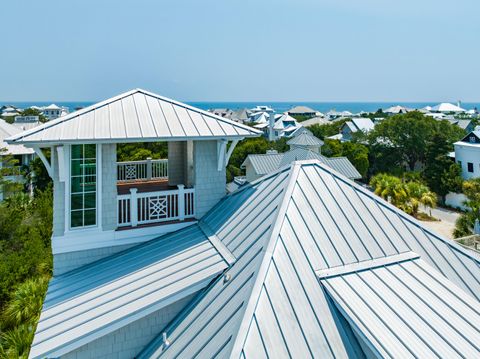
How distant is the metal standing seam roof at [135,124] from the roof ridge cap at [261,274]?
305 cm

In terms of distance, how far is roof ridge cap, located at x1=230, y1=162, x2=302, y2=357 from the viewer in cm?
375

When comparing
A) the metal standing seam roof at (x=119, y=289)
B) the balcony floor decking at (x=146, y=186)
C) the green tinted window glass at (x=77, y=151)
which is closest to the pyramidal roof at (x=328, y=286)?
the metal standing seam roof at (x=119, y=289)

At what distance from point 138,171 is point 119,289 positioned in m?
Result: 8.23

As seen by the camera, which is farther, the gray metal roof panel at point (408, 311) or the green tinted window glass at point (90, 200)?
the green tinted window glass at point (90, 200)

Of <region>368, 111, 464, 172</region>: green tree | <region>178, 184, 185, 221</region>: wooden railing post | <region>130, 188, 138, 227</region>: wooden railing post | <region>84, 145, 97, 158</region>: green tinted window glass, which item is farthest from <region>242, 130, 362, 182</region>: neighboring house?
<region>84, 145, 97, 158</region>: green tinted window glass

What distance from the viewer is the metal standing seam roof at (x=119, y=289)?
521 centimetres

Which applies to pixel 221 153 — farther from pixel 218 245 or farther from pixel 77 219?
pixel 77 219

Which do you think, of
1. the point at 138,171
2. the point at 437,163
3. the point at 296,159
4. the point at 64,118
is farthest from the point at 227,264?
the point at 437,163

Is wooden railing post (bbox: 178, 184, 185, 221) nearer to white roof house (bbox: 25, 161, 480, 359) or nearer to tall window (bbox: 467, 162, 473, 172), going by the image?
white roof house (bbox: 25, 161, 480, 359)

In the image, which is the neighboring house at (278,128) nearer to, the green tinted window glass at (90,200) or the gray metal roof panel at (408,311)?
the green tinted window glass at (90,200)

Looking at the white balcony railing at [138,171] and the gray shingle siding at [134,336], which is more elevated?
the white balcony railing at [138,171]

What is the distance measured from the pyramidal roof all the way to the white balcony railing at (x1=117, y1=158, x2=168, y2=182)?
743cm

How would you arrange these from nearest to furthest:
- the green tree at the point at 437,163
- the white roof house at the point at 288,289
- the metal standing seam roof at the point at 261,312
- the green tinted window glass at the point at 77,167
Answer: the metal standing seam roof at the point at 261,312
the white roof house at the point at 288,289
the green tinted window glass at the point at 77,167
the green tree at the point at 437,163

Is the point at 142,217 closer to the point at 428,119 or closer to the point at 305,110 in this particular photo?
the point at 428,119
